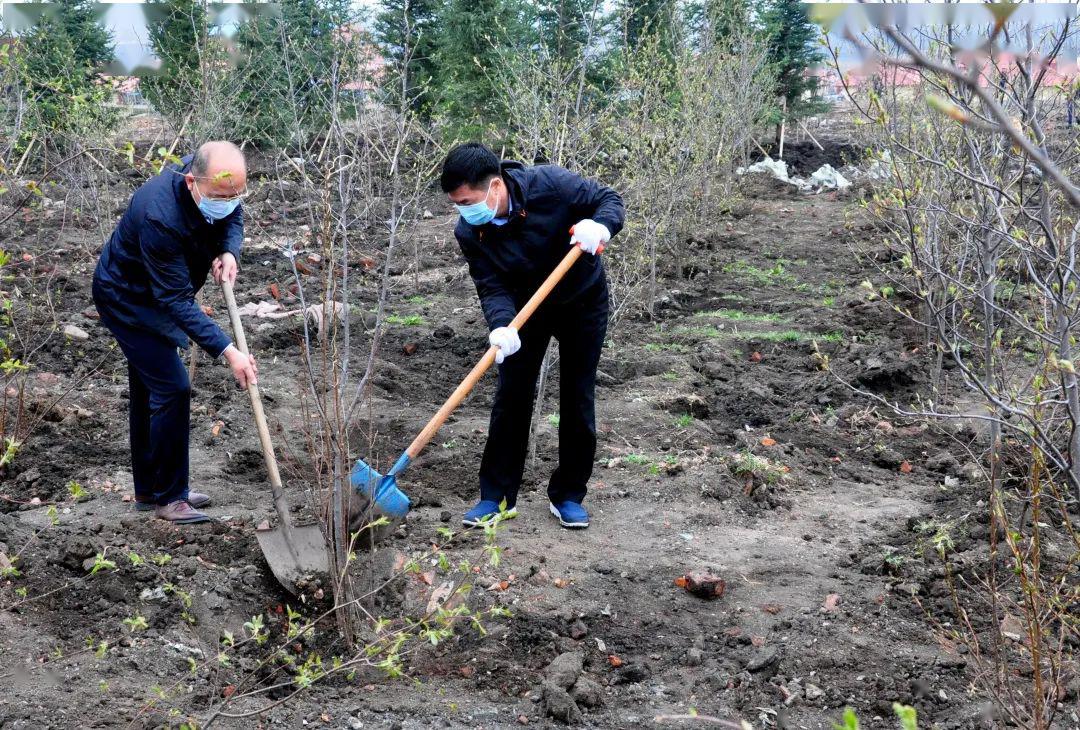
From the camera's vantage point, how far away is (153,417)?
4.46m

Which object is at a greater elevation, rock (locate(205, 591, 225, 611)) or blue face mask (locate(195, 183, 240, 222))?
blue face mask (locate(195, 183, 240, 222))

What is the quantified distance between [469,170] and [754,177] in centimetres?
1544

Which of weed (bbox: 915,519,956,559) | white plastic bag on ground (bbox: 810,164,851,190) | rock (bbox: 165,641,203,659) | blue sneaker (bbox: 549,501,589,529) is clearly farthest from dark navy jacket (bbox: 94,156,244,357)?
white plastic bag on ground (bbox: 810,164,851,190)

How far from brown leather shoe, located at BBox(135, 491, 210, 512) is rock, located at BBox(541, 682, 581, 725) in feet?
7.78

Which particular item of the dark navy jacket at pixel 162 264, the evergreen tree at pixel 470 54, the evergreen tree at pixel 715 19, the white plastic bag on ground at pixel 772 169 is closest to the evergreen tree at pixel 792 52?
the evergreen tree at pixel 715 19

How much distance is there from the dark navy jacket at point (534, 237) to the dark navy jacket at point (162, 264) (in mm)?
1167

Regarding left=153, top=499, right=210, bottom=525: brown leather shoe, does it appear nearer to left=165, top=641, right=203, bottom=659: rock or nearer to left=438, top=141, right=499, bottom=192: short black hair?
left=165, top=641, right=203, bottom=659: rock

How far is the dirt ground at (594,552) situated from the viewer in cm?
327

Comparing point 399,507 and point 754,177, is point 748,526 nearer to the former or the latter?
point 399,507

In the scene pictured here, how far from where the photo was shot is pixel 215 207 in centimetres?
429

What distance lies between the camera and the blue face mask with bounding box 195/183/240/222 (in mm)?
4242

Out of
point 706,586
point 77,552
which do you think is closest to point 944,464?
point 706,586

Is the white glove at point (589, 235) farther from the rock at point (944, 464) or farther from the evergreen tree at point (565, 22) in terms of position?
the evergreen tree at point (565, 22)

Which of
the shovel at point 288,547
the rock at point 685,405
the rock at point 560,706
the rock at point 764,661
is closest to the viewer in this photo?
the rock at point 560,706
